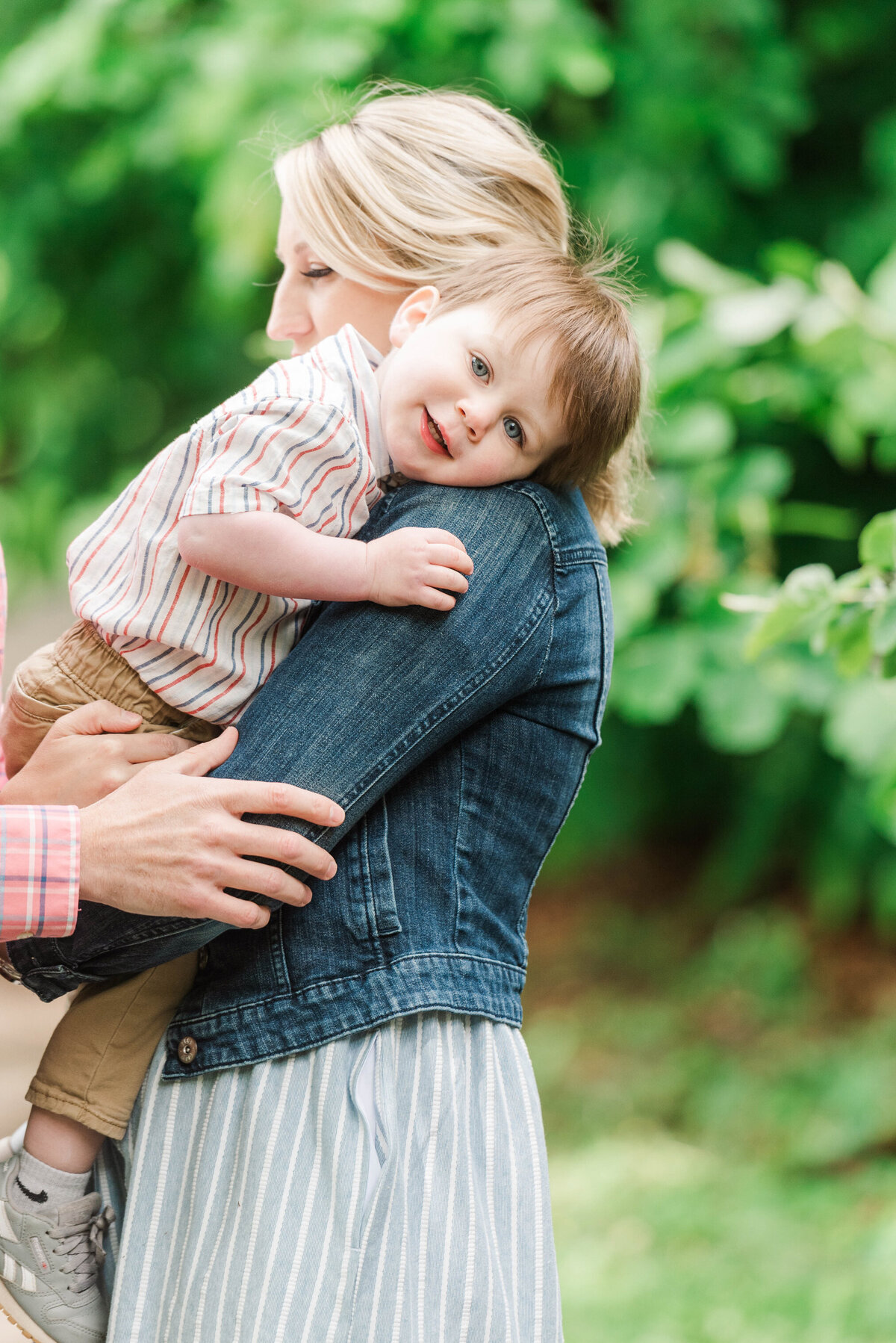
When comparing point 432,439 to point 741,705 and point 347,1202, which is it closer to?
point 347,1202

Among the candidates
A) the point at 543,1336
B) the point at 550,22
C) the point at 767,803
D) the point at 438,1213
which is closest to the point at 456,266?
the point at 438,1213

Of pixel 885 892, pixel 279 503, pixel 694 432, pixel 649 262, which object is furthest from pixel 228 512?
pixel 885 892

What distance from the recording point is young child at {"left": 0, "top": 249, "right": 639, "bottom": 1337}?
39.6 inches

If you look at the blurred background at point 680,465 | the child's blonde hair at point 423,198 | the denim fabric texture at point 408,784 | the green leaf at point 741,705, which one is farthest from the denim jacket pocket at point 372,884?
the green leaf at point 741,705

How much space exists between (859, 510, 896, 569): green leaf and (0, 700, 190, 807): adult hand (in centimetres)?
72

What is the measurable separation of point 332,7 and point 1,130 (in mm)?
901

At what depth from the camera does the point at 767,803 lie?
353cm

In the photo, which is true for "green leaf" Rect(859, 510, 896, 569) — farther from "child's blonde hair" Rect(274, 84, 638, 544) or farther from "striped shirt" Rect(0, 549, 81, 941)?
"striped shirt" Rect(0, 549, 81, 941)

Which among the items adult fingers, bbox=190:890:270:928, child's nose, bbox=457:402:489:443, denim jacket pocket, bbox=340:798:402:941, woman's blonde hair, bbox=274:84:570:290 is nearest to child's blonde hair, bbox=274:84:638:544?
woman's blonde hair, bbox=274:84:570:290

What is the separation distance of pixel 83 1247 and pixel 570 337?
910 millimetres

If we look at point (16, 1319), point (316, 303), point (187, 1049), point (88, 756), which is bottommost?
point (16, 1319)

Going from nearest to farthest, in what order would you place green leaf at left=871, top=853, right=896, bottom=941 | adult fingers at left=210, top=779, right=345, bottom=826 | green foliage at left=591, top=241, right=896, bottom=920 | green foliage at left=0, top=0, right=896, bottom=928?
adult fingers at left=210, top=779, right=345, bottom=826 → green foliage at left=591, top=241, right=896, bottom=920 → green foliage at left=0, top=0, right=896, bottom=928 → green leaf at left=871, top=853, right=896, bottom=941

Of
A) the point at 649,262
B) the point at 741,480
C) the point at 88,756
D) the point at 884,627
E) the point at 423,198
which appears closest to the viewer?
the point at 88,756

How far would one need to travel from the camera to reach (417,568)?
0.97m
